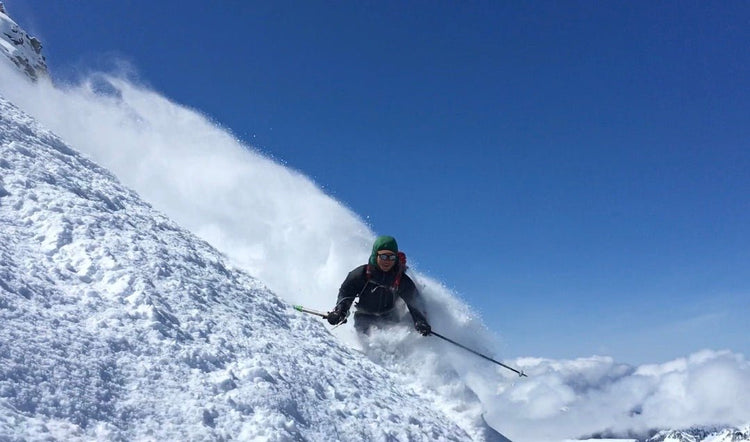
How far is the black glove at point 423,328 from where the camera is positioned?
10.6 m

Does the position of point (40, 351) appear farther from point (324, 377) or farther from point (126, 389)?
point (324, 377)

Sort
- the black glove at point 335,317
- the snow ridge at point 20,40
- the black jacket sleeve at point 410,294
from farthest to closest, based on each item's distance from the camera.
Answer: the snow ridge at point 20,40
the black jacket sleeve at point 410,294
the black glove at point 335,317

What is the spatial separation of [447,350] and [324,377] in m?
4.89

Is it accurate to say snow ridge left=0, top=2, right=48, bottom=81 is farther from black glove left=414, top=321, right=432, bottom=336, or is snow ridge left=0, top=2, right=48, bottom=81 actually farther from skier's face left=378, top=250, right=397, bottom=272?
black glove left=414, top=321, right=432, bottom=336

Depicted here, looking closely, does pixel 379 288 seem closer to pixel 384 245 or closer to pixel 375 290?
pixel 375 290

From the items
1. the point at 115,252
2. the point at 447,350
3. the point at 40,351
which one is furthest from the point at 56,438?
the point at 447,350

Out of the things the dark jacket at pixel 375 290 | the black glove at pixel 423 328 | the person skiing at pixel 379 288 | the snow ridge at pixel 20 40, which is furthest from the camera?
the snow ridge at pixel 20 40

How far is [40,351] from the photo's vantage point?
4730mm

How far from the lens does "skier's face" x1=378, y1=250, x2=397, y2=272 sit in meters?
11.4

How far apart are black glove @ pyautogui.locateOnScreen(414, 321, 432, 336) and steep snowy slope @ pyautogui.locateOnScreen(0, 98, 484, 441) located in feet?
5.79

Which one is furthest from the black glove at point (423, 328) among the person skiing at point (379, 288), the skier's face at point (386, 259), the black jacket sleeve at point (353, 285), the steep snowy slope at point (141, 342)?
the steep snowy slope at point (141, 342)

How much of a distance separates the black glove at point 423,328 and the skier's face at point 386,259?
141 cm

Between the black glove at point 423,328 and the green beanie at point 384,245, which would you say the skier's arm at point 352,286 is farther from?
the black glove at point 423,328

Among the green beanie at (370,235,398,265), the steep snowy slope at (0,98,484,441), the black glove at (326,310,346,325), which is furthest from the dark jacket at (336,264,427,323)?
the steep snowy slope at (0,98,484,441)
